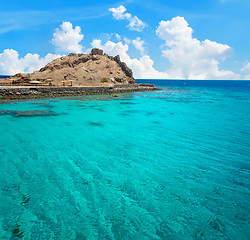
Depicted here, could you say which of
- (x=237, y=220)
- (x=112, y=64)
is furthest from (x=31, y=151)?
(x=112, y=64)

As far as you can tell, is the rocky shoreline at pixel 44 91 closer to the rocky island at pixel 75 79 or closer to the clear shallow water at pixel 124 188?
the rocky island at pixel 75 79

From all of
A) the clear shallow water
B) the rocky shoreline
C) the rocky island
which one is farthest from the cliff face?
the clear shallow water

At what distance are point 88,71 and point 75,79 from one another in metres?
7.84

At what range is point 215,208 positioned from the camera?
5.61 m

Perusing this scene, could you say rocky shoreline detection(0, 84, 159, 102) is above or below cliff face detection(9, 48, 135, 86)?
below

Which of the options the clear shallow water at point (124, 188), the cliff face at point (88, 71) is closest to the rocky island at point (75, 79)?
the cliff face at point (88, 71)

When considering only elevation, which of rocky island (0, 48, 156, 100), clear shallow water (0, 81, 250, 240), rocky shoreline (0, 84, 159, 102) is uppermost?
rocky island (0, 48, 156, 100)

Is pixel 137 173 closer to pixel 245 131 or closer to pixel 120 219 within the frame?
pixel 120 219

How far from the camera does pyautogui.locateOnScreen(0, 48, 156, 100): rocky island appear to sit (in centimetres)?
3901

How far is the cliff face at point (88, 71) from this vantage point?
6100cm

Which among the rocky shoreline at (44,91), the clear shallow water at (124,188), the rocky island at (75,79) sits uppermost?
the rocky island at (75,79)

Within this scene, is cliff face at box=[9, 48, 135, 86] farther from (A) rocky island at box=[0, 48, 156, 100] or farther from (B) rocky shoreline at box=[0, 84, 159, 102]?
(B) rocky shoreline at box=[0, 84, 159, 102]

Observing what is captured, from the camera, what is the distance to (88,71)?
6619 cm

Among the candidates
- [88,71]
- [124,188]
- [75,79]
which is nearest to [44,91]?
[75,79]
